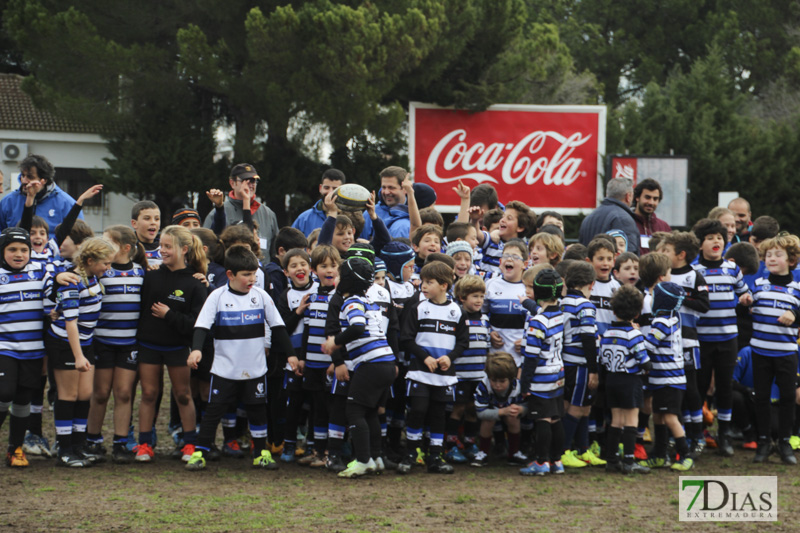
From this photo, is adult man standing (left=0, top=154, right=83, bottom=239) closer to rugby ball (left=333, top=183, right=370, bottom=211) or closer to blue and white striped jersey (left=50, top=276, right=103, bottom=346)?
blue and white striped jersey (left=50, top=276, right=103, bottom=346)

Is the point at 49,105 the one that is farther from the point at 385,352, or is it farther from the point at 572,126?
the point at 385,352

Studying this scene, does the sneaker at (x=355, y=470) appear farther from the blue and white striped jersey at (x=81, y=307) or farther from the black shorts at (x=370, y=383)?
the blue and white striped jersey at (x=81, y=307)

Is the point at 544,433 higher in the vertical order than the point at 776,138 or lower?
lower

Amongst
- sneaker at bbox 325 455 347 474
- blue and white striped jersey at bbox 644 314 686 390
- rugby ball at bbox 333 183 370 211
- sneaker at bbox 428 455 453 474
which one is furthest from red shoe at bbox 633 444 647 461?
rugby ball at bbox 333 183 370 211

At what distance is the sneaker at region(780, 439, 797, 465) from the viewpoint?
7527 mm

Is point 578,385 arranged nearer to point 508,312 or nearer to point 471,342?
point 508,312

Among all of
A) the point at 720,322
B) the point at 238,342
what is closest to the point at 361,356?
the point at 238,342

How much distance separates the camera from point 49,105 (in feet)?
67.6

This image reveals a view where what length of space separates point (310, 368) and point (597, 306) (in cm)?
234

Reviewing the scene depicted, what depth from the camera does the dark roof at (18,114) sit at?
34781 mm

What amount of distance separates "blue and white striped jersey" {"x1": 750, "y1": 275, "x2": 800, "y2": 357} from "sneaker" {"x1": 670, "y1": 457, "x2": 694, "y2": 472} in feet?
3.90

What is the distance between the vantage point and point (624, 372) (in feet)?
22.9

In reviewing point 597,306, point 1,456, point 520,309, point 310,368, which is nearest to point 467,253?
point 520,309

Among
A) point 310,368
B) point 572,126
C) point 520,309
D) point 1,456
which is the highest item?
point 572,126
